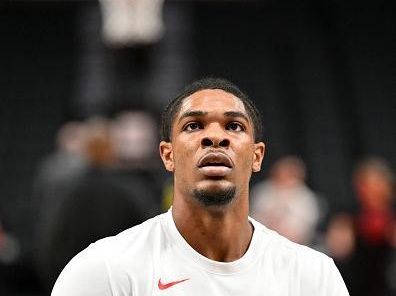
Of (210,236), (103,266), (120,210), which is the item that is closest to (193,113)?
(210,236)

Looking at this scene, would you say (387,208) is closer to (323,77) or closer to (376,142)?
(376,142)

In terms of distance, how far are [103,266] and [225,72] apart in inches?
496

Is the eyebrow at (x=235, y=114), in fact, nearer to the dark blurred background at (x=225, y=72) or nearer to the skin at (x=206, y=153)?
the skin at (x=206, y=153)

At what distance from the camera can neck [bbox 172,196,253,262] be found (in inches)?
134

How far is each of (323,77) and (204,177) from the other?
41.6ft

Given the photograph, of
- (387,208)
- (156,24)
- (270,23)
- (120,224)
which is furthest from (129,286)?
(270,23)

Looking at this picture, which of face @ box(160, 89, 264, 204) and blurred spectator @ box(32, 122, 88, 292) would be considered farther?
blurred spectator @ box(32, 122, 88, 292)

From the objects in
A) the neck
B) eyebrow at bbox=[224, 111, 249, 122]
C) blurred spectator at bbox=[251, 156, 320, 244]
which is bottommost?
blurred spectator at bbox=[251, 156, 320, 244]

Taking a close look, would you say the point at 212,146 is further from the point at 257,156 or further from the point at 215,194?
the point at 257,156

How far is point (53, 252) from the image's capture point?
5777mm

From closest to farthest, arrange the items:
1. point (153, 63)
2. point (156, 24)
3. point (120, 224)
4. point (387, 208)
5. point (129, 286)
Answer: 1. point (129, 286)
2. point (120, 224)
3. point (387, 208)
4. point (156, 24)
5. point (153, 63)

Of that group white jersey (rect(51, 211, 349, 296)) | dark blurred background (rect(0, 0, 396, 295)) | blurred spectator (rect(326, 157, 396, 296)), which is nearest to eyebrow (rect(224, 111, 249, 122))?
white jersey (rect(51, 211, 349, 296))

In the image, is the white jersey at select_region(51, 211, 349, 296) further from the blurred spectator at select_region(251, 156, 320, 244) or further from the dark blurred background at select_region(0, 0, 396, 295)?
the dark blurred background at select_region(0, 0, 396, 295)

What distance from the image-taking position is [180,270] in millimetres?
3326
